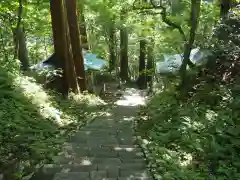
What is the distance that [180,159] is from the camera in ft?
18.7

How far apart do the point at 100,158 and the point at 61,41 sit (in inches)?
273

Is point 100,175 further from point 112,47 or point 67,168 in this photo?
point 112,47

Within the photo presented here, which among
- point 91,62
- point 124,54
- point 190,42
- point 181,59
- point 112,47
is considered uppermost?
point 190,42

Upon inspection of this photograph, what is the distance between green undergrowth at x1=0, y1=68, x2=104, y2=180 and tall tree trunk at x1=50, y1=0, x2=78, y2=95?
108cm

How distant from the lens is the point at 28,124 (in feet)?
22.7

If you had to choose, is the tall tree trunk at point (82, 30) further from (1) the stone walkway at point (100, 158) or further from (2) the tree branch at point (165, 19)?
(1) the stone walkway at point (100, 158)

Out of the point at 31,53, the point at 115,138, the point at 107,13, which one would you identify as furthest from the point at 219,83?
the point at 31,53

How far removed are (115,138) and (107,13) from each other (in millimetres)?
16782

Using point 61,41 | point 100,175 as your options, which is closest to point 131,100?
point 61,41

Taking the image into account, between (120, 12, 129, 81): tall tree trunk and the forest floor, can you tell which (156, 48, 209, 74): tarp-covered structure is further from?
(120, 12, 129, 81): tall tree trunk

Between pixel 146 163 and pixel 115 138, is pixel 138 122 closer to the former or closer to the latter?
pixel 115 138

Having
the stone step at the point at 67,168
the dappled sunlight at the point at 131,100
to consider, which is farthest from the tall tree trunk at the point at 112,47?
the stone step at the point at 67,168

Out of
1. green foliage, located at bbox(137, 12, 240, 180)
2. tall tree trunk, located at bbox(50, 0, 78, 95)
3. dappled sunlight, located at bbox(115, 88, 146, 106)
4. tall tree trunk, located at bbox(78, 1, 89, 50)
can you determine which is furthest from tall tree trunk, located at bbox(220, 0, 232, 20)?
tall tree trunk, located at bbox(78, 1, 89, 50)

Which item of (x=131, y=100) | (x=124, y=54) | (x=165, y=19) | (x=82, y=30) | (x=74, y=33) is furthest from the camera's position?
(x=124, y=54)
